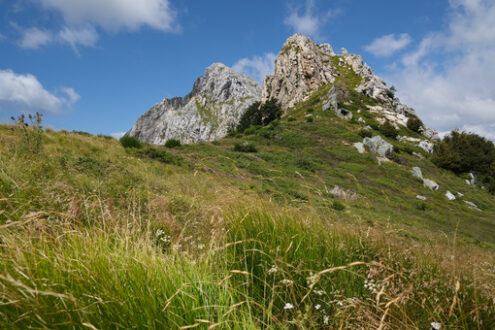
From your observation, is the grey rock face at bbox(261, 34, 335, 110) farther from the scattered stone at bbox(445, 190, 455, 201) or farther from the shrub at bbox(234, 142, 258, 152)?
the scattered stone at bbox(445, 190, 455, 201)

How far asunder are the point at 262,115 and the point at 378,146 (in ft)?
99.5

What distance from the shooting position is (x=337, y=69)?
2719 inches

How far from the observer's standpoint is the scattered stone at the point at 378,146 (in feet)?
96.2

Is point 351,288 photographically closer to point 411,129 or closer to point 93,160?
point 93,160

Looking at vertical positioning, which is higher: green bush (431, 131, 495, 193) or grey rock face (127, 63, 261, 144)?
grey rock face (127, 63, 261, 144)

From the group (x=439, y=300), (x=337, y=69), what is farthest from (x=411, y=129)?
(x=439, y=300)

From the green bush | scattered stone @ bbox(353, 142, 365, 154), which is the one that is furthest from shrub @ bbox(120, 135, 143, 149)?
the green bush

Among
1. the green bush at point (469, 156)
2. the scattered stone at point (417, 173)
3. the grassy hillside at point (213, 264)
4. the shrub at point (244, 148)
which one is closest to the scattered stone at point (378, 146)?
the scattered stone at point (417, 173)

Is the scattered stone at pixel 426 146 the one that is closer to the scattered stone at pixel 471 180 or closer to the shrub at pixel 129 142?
the scattered stone at pixel 471 180

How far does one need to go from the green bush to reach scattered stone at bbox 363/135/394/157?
8.54m

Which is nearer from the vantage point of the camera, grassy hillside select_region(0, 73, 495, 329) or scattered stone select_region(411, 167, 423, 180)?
grassy hillside select_region(0, 73, 495, 329)

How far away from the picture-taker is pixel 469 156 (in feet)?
111

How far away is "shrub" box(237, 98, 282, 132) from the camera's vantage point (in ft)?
181

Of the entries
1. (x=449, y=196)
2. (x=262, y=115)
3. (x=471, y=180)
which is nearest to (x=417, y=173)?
(x=449, y=196)
